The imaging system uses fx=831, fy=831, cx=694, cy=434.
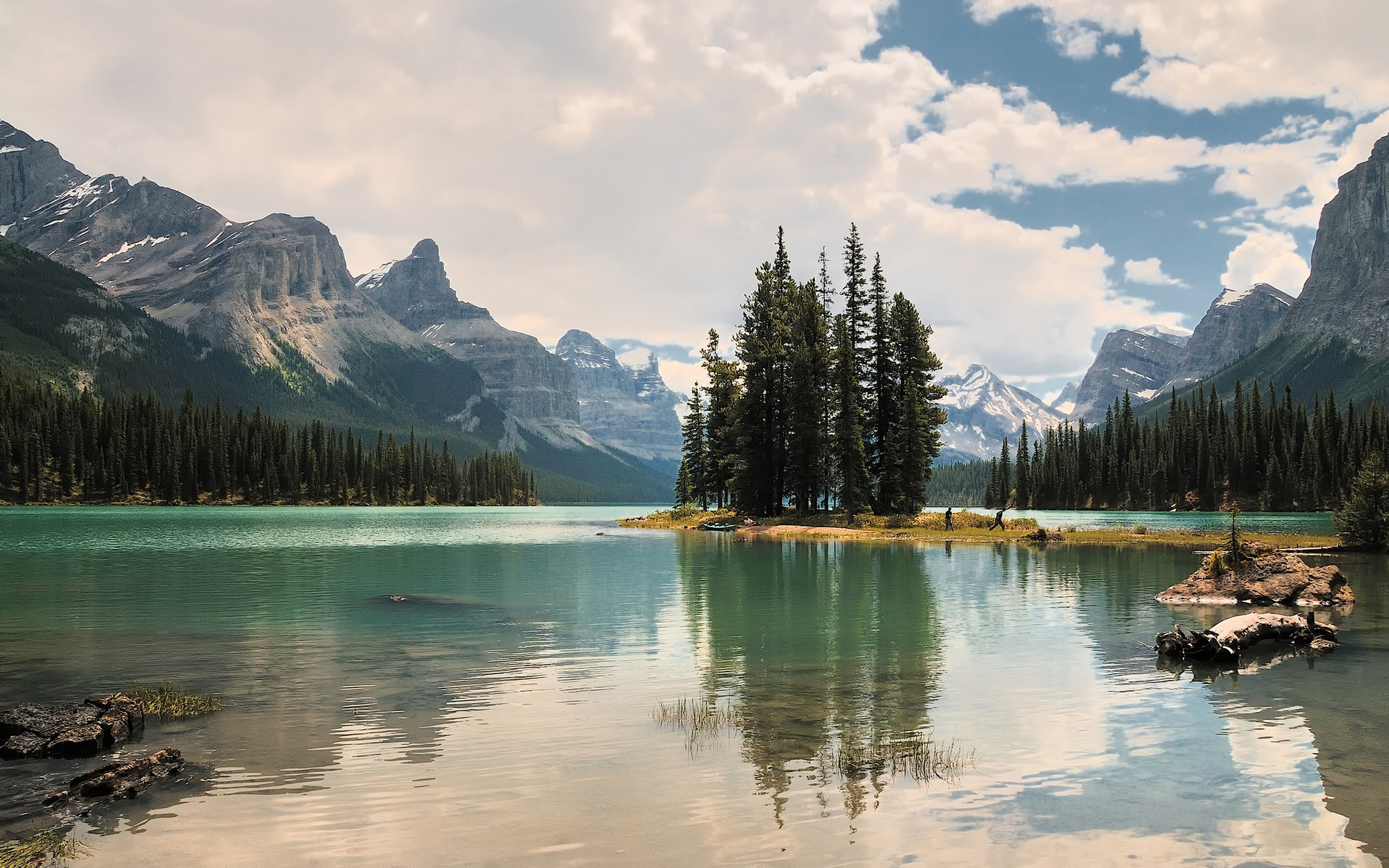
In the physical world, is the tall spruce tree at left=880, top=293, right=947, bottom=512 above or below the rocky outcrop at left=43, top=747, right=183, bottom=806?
above

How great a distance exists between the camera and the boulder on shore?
2991 cm

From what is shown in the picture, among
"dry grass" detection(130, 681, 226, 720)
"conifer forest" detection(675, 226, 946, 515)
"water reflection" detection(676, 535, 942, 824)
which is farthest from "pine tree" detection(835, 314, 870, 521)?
"dry grass" detection(130, 681, 226, 720)

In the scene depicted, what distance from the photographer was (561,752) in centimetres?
1265

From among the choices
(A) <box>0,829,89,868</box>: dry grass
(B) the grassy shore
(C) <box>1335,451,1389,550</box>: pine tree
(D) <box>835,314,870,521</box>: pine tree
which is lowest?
(B) the grassy shore

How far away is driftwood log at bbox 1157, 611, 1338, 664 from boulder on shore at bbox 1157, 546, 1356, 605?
6.82m

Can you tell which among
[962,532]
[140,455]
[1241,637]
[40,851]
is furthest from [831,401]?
[140,455]

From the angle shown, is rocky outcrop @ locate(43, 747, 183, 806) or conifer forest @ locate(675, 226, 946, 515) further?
conifer forest @ locate(675, 226, 946, 515)

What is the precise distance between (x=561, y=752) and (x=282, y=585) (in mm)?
29013

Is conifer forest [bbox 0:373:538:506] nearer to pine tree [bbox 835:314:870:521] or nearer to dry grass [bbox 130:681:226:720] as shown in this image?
pine tree [bbox 835:314:870:521]

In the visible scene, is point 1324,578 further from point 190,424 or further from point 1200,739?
point 190,424

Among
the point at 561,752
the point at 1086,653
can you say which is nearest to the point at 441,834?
the point at 561,752

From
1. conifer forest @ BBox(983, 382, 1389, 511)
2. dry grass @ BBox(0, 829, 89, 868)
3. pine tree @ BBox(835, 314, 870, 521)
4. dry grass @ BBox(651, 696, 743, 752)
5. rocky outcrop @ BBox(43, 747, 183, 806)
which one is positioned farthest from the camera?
conifer forest @ BBox(983, 382, 1389, 511)

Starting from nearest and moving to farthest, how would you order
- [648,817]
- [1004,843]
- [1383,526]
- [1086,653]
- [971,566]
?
[1004,843]
[648,817]
[1086,653]
[971,566]
[1383,526]

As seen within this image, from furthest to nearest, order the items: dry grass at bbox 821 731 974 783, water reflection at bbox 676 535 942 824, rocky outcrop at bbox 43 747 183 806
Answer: water reflection at bbox 676 535 942 824 → dry grass at bbox 821 731 974 783 → rocky outcrop at bbox 43 747 183 806
